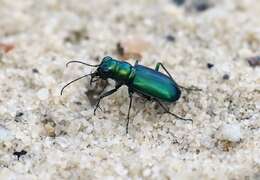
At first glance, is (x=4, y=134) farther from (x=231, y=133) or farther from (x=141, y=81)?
(x=231, y=133)

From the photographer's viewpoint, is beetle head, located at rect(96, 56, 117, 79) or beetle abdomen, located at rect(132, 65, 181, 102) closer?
beetle abdomen, located at rect(132, 65, 181, 102)

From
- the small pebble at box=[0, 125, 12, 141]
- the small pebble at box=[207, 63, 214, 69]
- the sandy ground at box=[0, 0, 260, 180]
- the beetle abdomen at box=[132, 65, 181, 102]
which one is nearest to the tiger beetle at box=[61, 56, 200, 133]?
the beetle abdomen at box=[132, 65, 181, 102]

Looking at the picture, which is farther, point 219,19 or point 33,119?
point 219,19

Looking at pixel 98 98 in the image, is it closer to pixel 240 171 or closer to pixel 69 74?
pixel 69 74

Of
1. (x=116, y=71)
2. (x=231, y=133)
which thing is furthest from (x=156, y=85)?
(x=231, y=133)

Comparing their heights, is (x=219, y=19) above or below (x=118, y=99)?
above

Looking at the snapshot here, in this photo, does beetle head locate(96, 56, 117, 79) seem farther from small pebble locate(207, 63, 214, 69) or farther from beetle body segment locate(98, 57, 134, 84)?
small pebble locate(207, 63, 214, 69)

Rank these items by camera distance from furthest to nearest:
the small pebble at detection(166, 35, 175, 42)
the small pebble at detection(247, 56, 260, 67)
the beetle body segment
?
the small pebble at detection(166, 35, 175, 42) < the small pebble at detection(247, 56, 260, 67) < the beetle body segment

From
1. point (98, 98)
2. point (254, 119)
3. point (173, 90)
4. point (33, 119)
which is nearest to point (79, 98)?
point (98, 98)
